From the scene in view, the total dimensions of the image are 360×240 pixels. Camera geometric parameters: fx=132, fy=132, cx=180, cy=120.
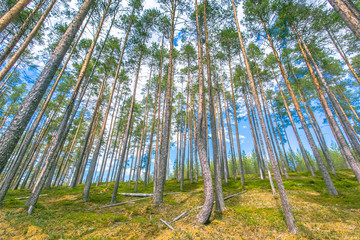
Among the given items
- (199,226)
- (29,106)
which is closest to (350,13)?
(199,226)

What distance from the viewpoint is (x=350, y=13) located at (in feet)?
11.7

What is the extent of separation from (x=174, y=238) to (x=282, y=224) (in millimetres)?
3938

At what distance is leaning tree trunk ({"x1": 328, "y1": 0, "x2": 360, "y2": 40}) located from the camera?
3.47m

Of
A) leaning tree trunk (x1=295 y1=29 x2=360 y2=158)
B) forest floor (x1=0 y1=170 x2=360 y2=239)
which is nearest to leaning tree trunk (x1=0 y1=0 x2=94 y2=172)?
forest floor (x1=0 y1=170 x2=360 y2=239)

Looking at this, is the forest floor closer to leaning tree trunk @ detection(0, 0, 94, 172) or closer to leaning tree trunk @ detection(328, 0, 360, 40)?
leaning tree trunk @ detection(0, 0, 94, 172)

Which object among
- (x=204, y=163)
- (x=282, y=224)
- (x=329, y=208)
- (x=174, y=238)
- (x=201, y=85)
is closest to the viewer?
(x=174, y=238)

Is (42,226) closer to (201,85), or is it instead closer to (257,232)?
(257,232)

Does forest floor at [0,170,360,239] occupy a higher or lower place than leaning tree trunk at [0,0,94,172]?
lower

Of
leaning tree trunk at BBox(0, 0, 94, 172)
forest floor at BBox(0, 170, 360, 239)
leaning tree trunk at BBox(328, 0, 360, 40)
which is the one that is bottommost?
forest floor at BBox(0, 170, 360, 239)

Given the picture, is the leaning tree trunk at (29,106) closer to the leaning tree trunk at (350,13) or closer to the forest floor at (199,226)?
the forest floor at (199,226)

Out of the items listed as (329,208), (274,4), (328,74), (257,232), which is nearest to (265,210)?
(257,232)

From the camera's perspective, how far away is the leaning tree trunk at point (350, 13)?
3.47 meters

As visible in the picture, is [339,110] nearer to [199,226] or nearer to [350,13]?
[350,13]

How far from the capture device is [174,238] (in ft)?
12.2
